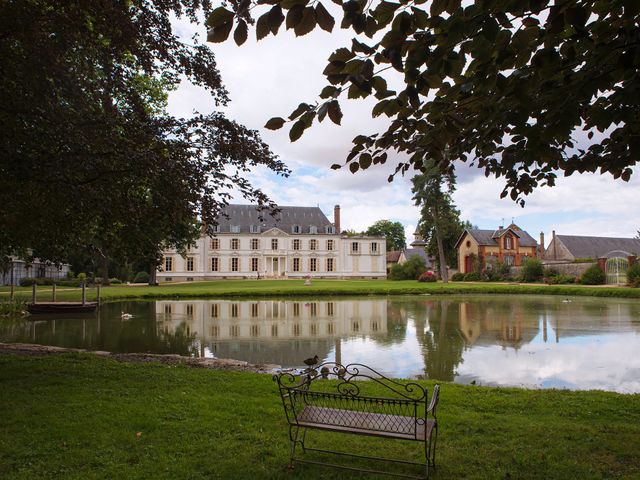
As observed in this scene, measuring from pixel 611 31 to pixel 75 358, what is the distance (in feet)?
28.9

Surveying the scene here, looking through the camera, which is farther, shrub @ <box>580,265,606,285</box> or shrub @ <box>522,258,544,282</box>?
shrub @ <box>522,258,544,282</box>

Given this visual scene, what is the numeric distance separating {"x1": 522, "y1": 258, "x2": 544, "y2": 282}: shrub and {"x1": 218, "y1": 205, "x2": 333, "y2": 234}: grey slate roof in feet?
79.0

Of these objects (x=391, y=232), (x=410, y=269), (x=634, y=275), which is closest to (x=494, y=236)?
(x=410, y=269)

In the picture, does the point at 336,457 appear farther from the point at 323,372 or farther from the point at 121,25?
the point at 121,25

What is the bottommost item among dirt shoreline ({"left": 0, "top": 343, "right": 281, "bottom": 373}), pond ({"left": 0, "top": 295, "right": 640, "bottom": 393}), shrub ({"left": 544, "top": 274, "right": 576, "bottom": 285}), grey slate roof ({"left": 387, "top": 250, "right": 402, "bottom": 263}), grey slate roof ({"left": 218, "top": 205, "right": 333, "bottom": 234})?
pond ({"left": 0, "top": 295, "right": 640, "bottom": 393})

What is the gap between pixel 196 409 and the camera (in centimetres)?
504

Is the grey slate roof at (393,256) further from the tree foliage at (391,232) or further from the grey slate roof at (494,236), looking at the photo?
the grey slate roof at (494,236)

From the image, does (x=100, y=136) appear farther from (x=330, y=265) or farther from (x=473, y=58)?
(x=330, y=265)

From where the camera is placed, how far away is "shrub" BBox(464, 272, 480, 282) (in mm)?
44000

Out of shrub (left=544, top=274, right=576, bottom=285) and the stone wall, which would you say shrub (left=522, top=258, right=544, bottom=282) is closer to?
the stone wall

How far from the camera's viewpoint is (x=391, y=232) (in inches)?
3034

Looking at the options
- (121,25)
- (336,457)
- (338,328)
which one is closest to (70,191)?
(121,25)

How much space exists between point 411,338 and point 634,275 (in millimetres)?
24024

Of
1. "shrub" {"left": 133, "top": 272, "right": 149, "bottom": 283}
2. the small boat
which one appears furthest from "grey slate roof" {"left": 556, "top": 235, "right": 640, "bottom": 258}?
the small boat
